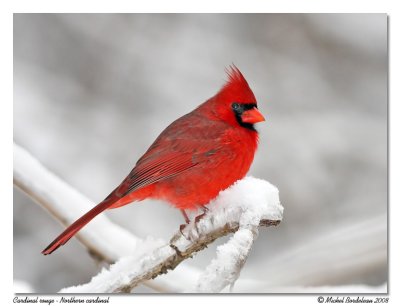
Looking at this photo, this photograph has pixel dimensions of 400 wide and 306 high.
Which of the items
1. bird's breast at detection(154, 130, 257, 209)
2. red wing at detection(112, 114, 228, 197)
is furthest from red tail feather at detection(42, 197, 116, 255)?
bird's breast at detection(154, 130, 257, 209)

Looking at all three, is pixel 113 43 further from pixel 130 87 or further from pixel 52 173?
pixel 52 173

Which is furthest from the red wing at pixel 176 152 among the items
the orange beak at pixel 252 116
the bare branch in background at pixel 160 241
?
the bare branch in background at pixel 160 241

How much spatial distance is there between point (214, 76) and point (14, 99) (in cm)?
108

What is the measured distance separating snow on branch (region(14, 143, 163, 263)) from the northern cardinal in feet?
0.78

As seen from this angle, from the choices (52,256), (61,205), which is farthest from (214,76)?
(52,256)

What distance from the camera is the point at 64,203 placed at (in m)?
3.06

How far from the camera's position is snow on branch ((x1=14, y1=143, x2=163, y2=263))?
3.02 metres

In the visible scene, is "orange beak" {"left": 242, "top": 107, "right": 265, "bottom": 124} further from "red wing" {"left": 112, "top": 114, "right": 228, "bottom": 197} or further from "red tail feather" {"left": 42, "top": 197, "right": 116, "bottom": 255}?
"red tail feather" {"left": 42, "top": 197, "right": 116, "bottom": 255}

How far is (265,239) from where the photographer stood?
366 centimetres

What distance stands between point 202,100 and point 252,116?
0.51 m

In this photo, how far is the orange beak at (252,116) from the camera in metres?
3.05

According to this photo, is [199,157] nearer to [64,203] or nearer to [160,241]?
[160,241]

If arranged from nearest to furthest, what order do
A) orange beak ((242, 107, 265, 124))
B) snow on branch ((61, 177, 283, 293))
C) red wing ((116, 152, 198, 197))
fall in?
snow on branch ((61, 177, 283, 293)) → red wing ((116, 152, 198, 197)) → orange beak ((242, 107, 265, 124))

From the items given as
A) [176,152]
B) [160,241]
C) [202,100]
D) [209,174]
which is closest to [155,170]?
Answer: [176,152]
